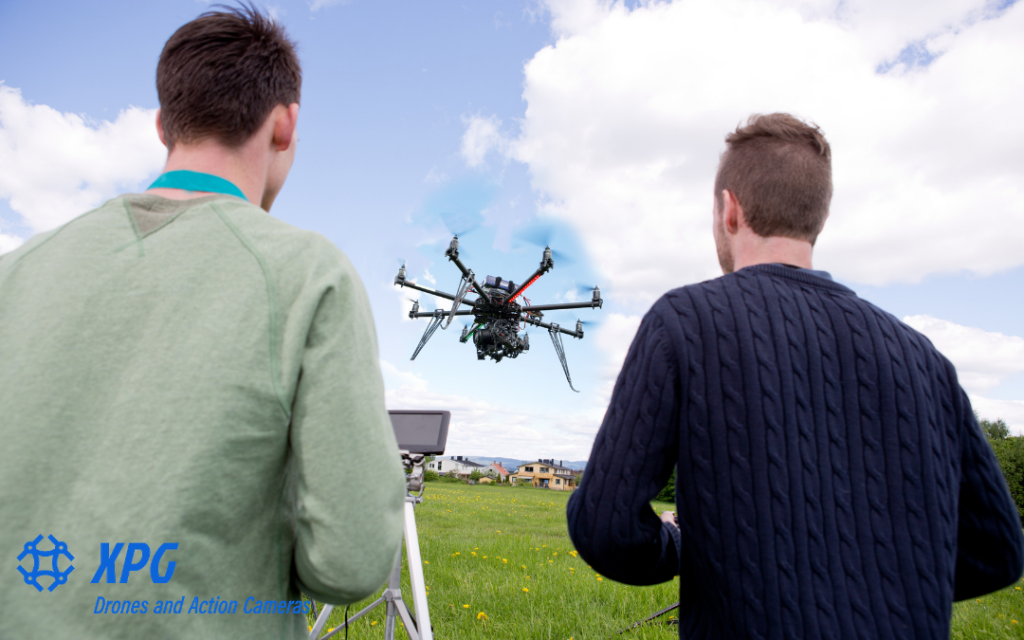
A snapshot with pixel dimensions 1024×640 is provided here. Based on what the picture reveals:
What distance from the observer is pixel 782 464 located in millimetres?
1268

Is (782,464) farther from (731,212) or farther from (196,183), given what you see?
(196,183)

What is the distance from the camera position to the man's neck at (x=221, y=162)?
47.4 inches

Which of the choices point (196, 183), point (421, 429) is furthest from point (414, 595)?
point (196, 183)

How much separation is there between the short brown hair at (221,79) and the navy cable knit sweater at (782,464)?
1078mm

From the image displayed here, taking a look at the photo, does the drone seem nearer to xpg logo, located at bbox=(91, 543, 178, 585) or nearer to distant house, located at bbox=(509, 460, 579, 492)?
xpg logo, located at bbox=(91, 543, 178, 585)

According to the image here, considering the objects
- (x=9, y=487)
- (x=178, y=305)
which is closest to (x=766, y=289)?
(x=178, y=305)

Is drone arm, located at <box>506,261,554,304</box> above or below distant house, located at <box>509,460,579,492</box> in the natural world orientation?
above

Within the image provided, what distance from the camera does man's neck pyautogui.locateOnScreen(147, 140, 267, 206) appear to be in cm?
120

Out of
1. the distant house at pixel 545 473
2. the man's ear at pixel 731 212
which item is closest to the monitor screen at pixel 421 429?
the man's ear at pixel 731 212

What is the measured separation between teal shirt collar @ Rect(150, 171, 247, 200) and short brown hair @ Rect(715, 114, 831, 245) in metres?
1.32

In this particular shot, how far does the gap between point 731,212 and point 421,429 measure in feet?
5.55

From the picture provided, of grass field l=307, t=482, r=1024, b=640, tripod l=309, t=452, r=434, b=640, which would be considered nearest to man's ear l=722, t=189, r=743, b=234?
tripod l=309, t=452, r=434, b=640

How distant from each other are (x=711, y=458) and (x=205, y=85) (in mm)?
1435

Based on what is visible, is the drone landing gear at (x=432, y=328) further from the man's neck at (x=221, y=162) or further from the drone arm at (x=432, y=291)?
the man's neck at (x=221, y=162)
